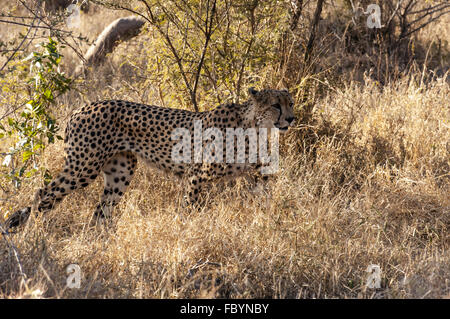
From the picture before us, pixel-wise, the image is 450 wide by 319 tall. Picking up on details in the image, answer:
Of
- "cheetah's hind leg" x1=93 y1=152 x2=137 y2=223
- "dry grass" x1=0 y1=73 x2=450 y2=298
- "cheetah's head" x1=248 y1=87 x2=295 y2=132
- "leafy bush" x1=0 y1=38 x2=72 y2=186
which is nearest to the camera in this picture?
"dry grass" x1=0 y1=73 x2=450 y2=298

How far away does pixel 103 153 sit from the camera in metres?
4.18

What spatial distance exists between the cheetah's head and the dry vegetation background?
0.35 metres

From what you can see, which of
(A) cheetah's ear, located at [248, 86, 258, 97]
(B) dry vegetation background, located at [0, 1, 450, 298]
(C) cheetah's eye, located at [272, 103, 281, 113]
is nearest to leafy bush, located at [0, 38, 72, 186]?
(B) dry vegetation background, located at [0, 1, 450, 298]

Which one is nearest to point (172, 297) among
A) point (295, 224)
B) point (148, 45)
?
point (295, 224)

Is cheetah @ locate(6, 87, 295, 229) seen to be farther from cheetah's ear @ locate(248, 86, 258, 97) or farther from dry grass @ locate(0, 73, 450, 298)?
dry grass @ locate(0, 73, 450, 298)

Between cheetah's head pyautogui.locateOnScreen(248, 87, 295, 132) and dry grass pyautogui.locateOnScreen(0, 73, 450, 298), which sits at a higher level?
cheetah's head pyautogui.locateOnScreen(248, 87, 295, 132)

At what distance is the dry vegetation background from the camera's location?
312 centimetres

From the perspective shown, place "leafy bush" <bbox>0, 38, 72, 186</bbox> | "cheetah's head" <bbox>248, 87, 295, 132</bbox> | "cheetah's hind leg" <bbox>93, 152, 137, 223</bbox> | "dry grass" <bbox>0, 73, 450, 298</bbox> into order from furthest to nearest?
A: "cheetah's hind leg" <bbox>93, 152, 137, 223</bbox> < "cheetah's head" <bbox>248, 87, 295, 132</bbox> < "leafy bush" <bbox>0, 38, 72, 186</bbox> < "dry grass" <bbox>0, 73, 450, 298</bbox>

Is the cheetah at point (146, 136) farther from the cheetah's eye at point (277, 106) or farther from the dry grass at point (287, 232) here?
the dry grass at point (287, 232)

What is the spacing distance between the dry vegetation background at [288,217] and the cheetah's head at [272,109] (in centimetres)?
35

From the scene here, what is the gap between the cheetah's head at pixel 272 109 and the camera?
13.4 feet

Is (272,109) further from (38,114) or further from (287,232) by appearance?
(38,114)

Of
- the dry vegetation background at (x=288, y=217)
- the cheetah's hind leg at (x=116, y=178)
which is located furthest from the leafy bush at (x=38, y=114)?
the cheetah's hind leg at (x=116, y=178)
